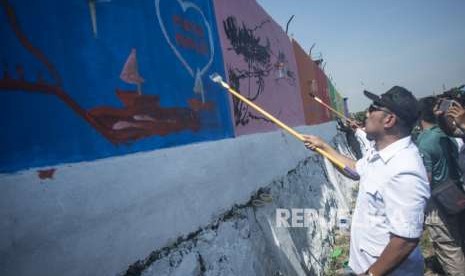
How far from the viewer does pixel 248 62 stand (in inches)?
186

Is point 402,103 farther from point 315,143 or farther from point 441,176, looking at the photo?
point 441,176

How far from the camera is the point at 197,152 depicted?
2.62 m

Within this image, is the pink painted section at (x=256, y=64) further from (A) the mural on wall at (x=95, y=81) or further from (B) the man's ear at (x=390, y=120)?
(B) the man's ear at (x=390, y=120)

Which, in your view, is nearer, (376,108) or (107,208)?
(107,208)

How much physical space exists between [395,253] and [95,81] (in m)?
2.00

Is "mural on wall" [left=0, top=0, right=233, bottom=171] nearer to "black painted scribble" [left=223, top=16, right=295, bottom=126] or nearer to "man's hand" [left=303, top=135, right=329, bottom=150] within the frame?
"man's hand" [left=303, top=135, right=329, bottom=150]

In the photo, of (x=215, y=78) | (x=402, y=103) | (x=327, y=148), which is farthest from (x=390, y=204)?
(x=215, y=78)

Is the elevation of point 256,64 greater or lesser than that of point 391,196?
greater

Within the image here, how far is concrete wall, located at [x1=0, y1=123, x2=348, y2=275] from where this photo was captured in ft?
4.21

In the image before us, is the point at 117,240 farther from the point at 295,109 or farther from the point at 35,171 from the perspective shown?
the point at 295,109

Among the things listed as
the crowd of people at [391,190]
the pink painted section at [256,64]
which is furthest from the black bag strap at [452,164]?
the pink painted section at [256,64]

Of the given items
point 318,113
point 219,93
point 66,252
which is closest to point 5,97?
point 66,252

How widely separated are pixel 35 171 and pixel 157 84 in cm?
115

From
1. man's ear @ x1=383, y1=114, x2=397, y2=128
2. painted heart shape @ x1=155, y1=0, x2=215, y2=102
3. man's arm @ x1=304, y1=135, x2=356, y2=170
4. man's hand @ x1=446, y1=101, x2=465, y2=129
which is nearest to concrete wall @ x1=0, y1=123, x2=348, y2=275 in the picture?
painted heart shape @ x1=155, y1=0, x2=215, y2=102
